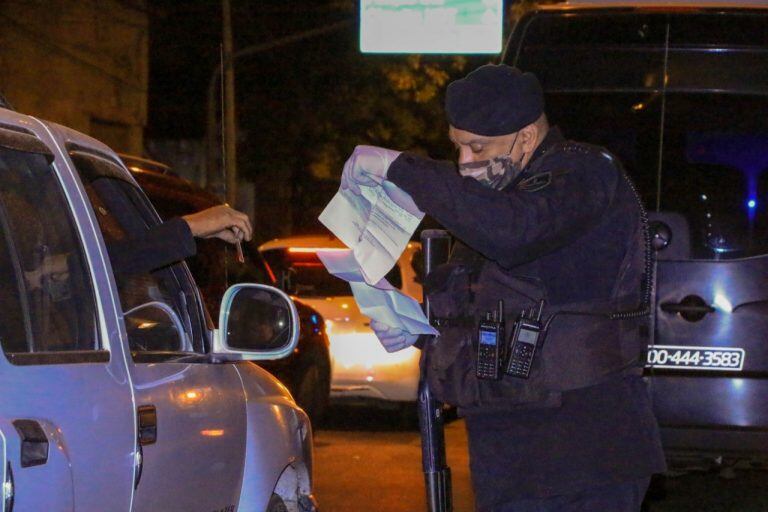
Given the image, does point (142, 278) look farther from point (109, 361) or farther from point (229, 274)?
point (229, 274)

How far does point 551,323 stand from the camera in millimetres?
3250

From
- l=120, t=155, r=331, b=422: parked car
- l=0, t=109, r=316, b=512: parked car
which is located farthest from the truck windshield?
l=0, t=109, r=316, b=512: parked car

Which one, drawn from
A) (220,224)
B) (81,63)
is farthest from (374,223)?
(81,63)

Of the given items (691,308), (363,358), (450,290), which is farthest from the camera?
(363,358)

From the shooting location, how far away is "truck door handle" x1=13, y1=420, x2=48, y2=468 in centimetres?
263

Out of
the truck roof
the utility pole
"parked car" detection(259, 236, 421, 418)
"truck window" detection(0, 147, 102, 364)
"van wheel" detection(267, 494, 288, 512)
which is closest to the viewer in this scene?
"truck window" detection(0, 147, 102, 364)

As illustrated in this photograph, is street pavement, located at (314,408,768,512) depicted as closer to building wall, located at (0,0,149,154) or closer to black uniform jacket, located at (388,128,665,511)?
black uniform jacket, located at (388,128,665,511)

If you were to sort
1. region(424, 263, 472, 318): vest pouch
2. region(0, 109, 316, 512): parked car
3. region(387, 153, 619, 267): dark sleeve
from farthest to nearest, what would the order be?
region(424, 263, 472, 318): vest pouch, region(387, 153, 619, 267): dark sleeve, region(0, 109, 316, 512): parked car

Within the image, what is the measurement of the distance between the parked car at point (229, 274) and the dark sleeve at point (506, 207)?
1691 mm

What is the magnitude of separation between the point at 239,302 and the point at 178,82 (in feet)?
77.6

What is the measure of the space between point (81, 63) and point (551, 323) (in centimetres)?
1569

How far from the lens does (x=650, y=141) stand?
20.8 feet

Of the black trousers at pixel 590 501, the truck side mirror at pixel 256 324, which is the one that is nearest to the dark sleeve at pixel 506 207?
the black trousers at pixel 590 501

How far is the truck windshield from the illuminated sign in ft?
47.4
